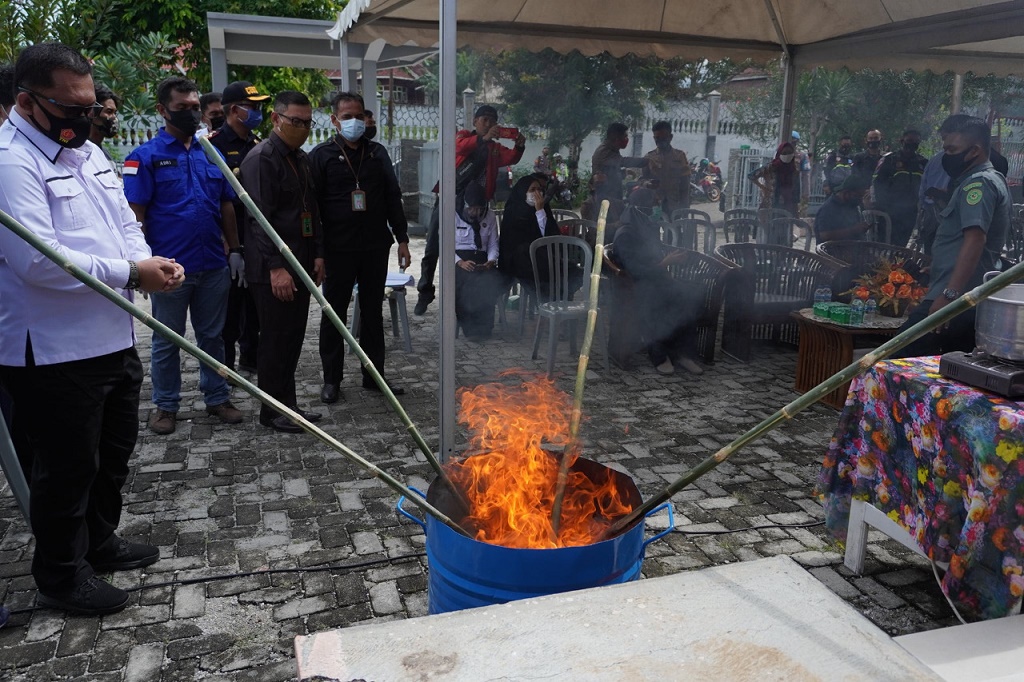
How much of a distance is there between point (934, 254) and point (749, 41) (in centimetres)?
427

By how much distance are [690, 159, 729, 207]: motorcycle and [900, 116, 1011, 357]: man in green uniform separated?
11.2 metres

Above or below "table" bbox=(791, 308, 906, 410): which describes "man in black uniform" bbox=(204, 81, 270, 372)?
above

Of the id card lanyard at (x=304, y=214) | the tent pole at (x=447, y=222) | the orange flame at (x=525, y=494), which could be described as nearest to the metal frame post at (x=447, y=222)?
the tent pole at (x=447, y=222)

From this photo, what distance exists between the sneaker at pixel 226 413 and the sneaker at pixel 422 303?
131 inches

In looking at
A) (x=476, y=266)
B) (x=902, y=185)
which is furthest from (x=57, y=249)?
(x=902, y=185)

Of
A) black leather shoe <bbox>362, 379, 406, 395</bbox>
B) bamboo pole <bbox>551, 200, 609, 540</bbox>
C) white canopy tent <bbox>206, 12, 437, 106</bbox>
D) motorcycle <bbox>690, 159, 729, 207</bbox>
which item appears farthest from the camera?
motorcycle <bbox>690, 159, 729, 207</bbox>

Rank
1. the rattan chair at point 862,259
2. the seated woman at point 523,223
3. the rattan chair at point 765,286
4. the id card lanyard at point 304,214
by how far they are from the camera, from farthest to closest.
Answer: the seated woman at point 523,223, the rattan chair at point 765,286, the rattan chair at point 862,259, the id card lanyard at point 304,214

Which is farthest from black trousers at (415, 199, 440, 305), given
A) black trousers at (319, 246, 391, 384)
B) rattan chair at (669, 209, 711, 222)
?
rattan chair at (669, 209, 711, 222)

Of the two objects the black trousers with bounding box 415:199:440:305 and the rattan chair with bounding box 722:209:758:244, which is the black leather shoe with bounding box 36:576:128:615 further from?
the rattan chair with bounding box 722:209:758:244

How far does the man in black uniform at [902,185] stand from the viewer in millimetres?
10734

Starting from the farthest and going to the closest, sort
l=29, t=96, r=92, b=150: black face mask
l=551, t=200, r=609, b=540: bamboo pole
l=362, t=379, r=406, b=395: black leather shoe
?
l=362, t=379, r=406, b=395: black leather shoe < l=29, t=96, r=92, b=150: black face mask < l=551, t=200, r=609, b=540: bamboo pole

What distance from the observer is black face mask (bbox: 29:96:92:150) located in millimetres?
2727

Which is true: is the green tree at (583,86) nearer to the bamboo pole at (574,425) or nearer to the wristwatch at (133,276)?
the wristwatch at (133,276)

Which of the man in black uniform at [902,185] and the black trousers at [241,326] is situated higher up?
the man in black uniform at [902,185]
